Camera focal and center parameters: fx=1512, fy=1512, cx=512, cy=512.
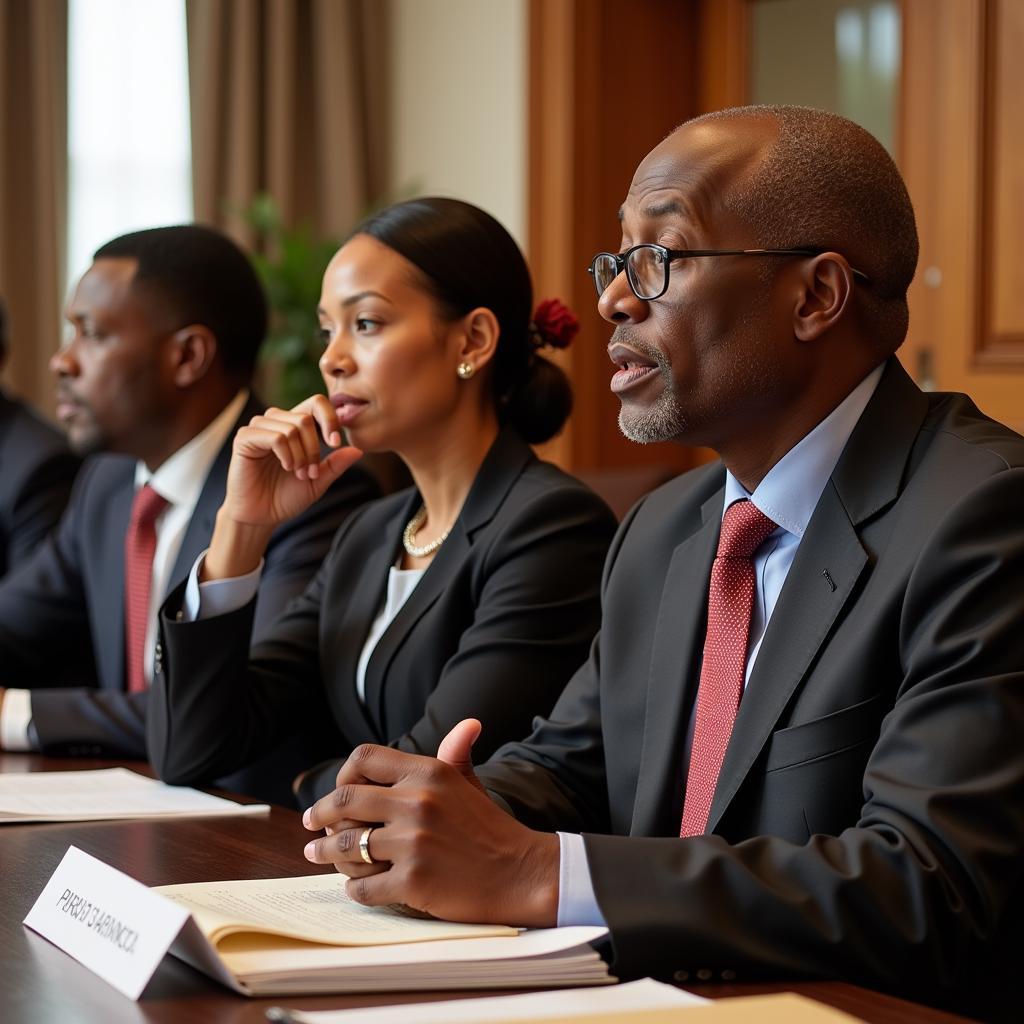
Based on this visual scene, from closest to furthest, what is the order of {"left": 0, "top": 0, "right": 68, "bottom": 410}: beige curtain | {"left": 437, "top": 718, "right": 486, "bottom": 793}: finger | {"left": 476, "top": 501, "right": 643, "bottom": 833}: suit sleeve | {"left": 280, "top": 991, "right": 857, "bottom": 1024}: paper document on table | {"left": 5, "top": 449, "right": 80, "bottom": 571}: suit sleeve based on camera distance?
{"left": 280, "top": 991, "right": 857, "bottom": 1024}: paper document on table < {"left": 437, "top": 718, "right": 486, "bottom": 793}: finger < {"left": 476, "top": 501, "right": 643, "bottom": 833}: suit sleeve < {"left": 5, "top": 449, "right": 80, "bottom": 571}: suit sleeve < {"left": 0, "top": 0, "right": 68, "bottom": 410}: beige curtain

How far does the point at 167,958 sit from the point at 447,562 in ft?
3.84

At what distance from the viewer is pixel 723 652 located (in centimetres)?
159

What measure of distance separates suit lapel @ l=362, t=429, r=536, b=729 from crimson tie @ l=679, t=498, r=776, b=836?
2.34 ft

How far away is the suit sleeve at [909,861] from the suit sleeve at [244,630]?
3.88 ft

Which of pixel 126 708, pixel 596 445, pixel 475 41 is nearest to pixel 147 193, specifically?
pixel 475 41

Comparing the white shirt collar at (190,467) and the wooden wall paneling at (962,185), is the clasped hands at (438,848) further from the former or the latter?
the wooden wall paneling at (962,185)

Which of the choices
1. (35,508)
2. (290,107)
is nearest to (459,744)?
(35,508)

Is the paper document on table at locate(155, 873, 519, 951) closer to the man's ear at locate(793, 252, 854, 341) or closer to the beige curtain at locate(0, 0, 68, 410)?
the man's ear at locate(793, 252, 854, 341)

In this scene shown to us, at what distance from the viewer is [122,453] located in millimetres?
3186

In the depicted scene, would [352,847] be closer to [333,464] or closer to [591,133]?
[333,464]

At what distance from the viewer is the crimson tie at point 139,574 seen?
294 cm

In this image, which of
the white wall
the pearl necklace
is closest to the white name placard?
the pearl necklace

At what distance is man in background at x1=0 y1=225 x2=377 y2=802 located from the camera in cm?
299

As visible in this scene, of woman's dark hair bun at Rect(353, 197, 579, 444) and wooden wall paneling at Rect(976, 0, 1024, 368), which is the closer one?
woman's dark hair bun at Rect(353, 197, 579, 444)
